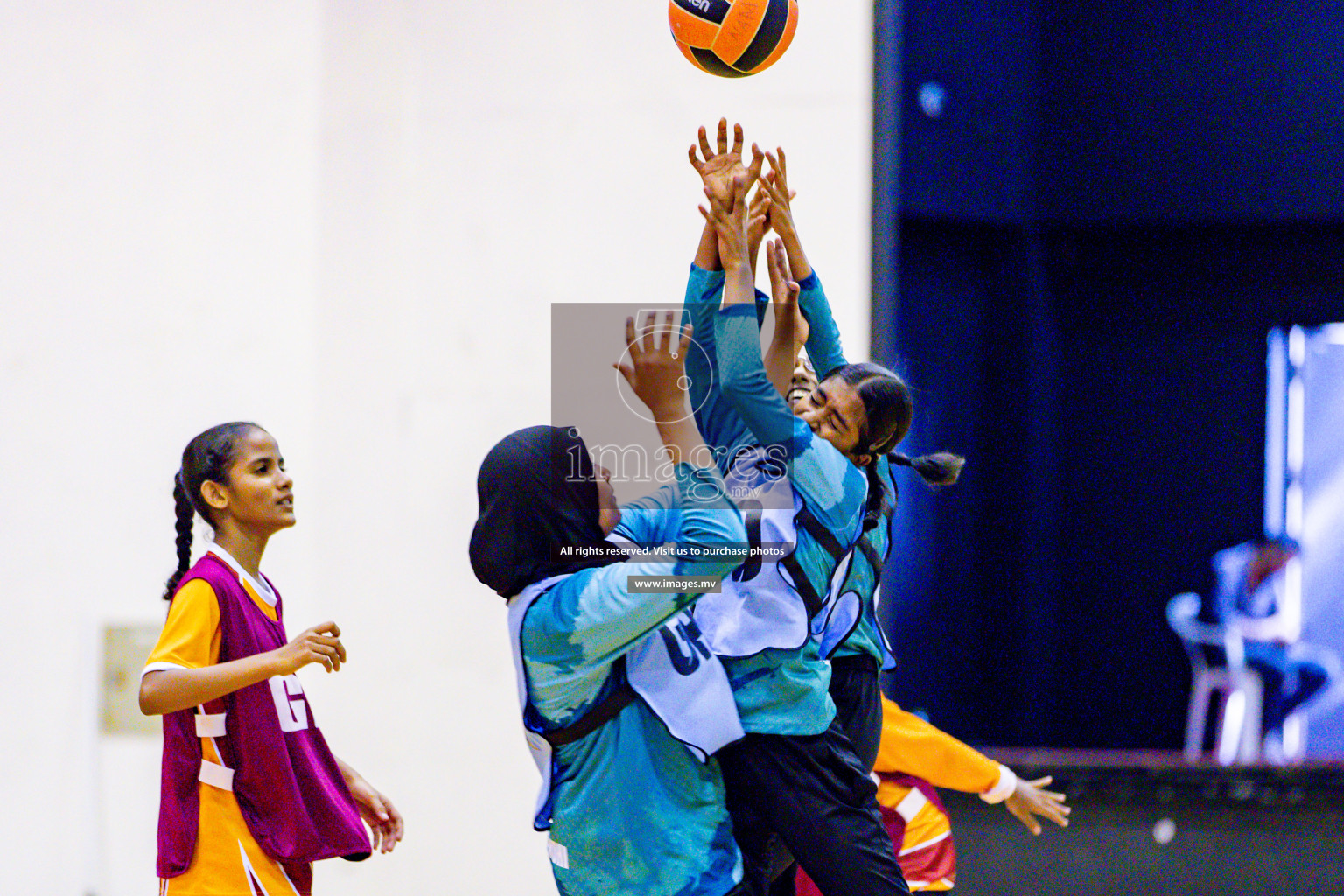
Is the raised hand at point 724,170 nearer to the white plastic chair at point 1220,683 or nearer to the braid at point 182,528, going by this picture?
the braid at point 182,528

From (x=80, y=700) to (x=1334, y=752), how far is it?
14.8ft

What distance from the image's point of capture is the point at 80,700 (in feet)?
11.6

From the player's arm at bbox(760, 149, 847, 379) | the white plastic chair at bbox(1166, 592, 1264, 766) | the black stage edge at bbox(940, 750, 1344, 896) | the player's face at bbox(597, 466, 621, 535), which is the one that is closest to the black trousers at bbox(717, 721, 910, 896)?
the player's face at bbox(597, 466, 621, 535)

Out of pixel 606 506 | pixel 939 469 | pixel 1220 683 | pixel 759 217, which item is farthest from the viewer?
pixel 1220 683

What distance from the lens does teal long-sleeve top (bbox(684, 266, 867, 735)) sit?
1.97 metres

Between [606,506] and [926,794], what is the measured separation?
1.23 m

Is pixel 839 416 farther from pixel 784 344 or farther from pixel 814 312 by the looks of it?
pixel 814 312

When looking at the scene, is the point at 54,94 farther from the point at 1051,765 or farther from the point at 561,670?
the point at 1051,765

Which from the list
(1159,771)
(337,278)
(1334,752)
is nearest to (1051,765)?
(1159,771)

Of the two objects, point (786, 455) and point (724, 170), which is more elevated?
point (724, 170)

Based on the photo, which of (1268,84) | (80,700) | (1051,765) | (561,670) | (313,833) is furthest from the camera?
(1268,84)

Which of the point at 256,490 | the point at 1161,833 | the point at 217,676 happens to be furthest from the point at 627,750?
the point at 1161,833

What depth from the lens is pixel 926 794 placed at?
266 centimetres

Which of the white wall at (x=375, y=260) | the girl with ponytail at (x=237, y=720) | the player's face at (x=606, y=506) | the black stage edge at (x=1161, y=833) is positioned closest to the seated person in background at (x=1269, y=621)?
the black stage edge at (x=1161, y=833)
